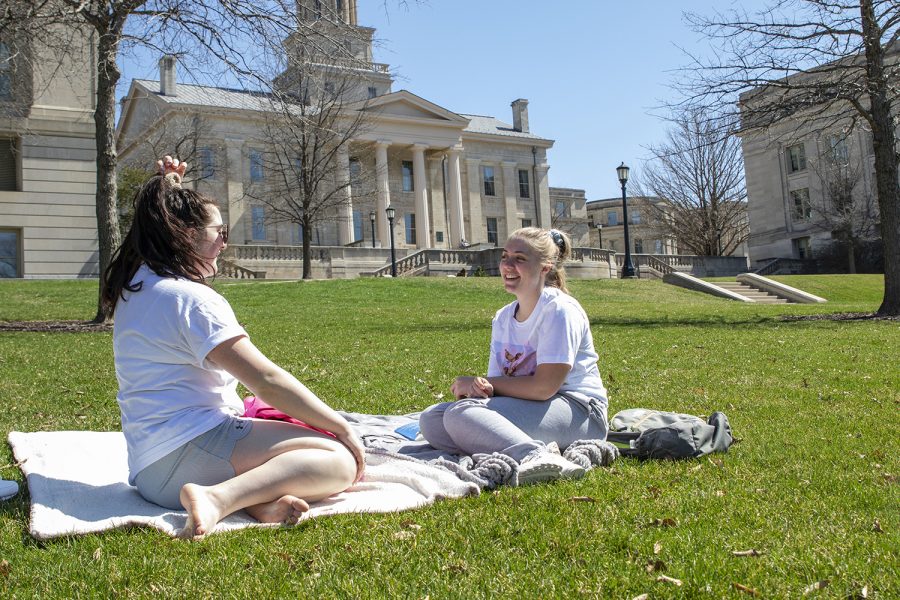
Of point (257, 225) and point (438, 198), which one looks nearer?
point (257, 225)

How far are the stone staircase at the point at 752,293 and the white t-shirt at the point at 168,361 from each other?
2668 cm

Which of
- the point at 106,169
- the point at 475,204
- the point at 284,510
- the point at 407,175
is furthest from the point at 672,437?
the point at 475,204

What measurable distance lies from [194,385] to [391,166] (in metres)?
55.3

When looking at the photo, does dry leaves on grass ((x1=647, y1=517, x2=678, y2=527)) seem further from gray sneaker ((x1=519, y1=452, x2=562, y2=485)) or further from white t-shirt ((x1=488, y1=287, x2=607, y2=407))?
white t-shirt ((x1=488, y1=287, x2=607, y2=407))

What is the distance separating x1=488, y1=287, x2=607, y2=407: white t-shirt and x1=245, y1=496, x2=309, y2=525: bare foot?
A: 5.65ft

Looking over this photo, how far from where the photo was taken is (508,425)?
4363 millimetres

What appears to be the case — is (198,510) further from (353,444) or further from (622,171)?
(622,171)

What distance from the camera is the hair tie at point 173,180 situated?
3.56m

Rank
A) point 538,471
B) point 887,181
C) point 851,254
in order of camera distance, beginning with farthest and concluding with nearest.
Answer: point 851,254, point 887,181, point 538,471

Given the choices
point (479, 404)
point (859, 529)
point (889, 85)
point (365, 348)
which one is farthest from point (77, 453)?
point (889, 85)

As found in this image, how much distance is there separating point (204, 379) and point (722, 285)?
29460mm

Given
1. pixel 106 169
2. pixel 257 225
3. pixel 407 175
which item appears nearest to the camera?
pixel 106 169

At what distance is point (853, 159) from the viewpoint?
4762 centimetres

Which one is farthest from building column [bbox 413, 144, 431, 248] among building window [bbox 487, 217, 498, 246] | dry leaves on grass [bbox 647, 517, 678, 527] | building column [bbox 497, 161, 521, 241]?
dry leaves on grass [bbox 647, 517, 678, 527]
